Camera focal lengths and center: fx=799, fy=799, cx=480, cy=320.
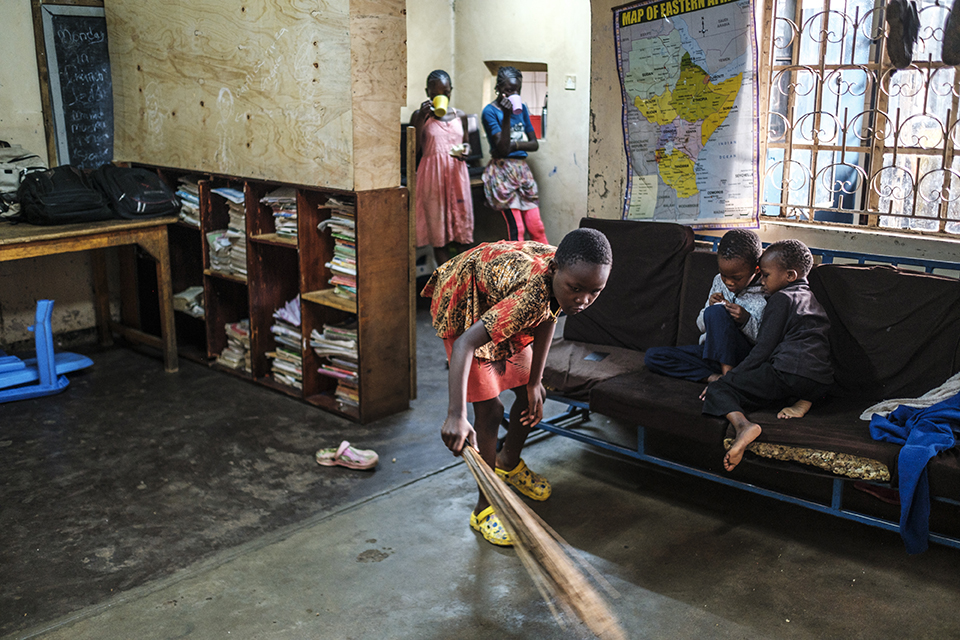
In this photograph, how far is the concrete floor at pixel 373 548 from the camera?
9.04ft

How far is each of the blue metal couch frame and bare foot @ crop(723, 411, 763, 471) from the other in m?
0.17

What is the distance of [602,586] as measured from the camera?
292 cm

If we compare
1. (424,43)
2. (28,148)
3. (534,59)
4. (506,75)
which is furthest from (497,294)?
(424,43)

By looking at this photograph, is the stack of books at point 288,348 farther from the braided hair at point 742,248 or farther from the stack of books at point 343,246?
the braided hair at point 742,248

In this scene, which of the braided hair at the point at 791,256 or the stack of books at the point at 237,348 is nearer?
the braided hair at the point at 791,256

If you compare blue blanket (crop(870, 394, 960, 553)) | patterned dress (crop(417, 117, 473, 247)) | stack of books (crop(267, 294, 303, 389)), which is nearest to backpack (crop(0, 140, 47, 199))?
stack of books (crop(267, 294, 303, 389))

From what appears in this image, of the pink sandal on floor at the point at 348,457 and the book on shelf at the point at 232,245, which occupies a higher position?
the book on shelf at the point at 232,245

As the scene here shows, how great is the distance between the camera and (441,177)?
22.5 feet

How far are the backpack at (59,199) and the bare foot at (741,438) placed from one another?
13.2 ft

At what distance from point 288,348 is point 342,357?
0.53 metres

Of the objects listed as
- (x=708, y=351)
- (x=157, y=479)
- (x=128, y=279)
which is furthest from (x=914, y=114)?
(x=128, y=279)

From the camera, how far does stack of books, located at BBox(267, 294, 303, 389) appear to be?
4871 mm

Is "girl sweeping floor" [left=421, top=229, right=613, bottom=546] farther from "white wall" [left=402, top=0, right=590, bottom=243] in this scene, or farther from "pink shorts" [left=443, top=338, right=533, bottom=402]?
"white wall" [left=402, top=0, right=590, bottom=243]

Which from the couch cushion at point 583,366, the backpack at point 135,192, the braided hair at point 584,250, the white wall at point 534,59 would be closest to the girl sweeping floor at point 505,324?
the braided hair at point 584,250
